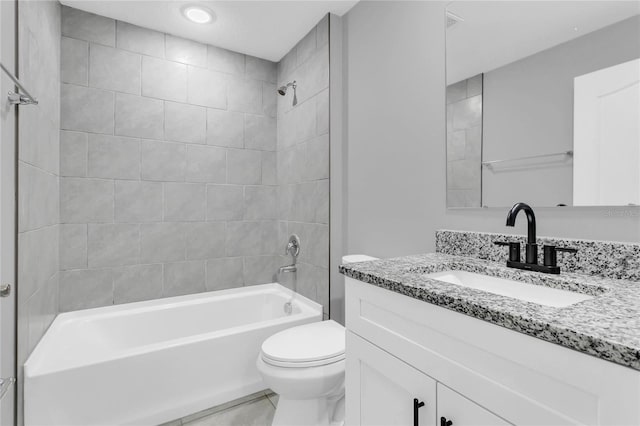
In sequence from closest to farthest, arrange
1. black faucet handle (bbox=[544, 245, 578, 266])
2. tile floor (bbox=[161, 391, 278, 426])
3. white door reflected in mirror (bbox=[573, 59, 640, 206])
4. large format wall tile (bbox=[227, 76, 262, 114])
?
white door reflected in mirror (bbox=[573, 59, 640, 206]), black faucet handle (bbox=[544, 245, 578, 266]), tile floor (bbox=[161, 391, 278, 426]), large format wall tile (bbox=[227, 76, 262, 114])

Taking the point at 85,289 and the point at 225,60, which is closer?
the point at 85,289

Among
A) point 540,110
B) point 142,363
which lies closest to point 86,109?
point 142,363

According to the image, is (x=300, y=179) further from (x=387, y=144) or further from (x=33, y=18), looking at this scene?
(x=33, y=18)

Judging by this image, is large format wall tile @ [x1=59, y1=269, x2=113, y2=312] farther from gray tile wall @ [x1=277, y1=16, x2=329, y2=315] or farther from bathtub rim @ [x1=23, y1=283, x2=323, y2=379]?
gray tile wall @ [x1=277, y1=16, x2=329, y2=315]

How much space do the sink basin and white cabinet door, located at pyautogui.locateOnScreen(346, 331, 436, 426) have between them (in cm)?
35

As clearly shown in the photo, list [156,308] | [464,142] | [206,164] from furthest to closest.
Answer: [206,164] < [156,308] < [464,142]

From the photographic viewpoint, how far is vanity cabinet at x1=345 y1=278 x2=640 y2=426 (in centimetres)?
53

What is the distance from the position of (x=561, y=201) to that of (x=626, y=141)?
0.79 feet

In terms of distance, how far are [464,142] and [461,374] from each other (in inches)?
39.2

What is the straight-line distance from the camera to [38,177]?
161 cm

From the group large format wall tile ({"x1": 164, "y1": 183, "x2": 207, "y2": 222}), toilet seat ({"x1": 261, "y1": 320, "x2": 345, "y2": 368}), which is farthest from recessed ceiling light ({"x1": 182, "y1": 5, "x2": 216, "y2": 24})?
toilet seat ({"x1": 261, "y1": 320, "x2": 345, "y2": 368})

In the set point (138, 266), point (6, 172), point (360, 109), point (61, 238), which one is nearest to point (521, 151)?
point (360, 109)

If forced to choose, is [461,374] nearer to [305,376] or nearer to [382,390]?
[382,390]

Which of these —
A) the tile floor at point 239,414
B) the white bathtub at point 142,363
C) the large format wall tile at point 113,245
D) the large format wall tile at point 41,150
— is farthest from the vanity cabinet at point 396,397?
the large format wall tile at point 113,245
